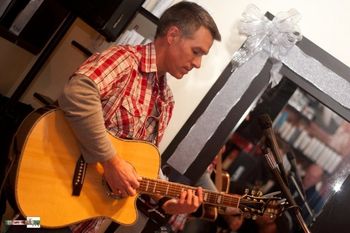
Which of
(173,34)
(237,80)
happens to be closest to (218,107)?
(237,80)

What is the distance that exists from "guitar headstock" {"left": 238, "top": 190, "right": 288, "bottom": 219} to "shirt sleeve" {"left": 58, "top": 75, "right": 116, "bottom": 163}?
950mm

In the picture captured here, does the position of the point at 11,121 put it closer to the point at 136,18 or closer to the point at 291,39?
the point at 136,18

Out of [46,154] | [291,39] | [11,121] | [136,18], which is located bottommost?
[11,121]

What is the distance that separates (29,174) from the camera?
1441 mm

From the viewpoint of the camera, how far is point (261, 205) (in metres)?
2.06

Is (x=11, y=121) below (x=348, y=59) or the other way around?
below

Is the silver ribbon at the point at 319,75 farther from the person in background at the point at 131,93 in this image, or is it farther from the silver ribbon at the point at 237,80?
the person in background at the point at 131,93

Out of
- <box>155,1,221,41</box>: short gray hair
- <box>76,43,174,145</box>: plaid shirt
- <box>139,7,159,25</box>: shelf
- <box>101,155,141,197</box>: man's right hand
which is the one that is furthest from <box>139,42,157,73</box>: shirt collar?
<box>139,7,159,25</box>: shelf

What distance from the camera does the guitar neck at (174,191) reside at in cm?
178

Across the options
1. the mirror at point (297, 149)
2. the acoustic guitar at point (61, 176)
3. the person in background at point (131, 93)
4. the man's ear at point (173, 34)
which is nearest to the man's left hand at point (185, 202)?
the person in background at point (131, 93)

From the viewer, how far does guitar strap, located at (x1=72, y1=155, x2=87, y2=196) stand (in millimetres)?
1572

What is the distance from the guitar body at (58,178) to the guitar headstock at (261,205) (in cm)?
70

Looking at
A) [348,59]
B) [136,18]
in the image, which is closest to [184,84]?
[136,18]

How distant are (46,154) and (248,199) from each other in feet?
3.77
